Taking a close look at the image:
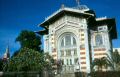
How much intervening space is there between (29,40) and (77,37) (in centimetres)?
922

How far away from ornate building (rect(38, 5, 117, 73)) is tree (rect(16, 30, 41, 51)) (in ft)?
16.8

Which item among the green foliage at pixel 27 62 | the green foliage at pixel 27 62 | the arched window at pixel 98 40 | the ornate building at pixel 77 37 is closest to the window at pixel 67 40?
the ornate building at pixel 77 37

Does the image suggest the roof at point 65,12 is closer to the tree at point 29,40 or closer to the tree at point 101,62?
the tree at point 29,40

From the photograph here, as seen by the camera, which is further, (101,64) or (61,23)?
(61,23)

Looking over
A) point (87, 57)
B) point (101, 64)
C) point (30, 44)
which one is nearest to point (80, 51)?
point (87, 57)

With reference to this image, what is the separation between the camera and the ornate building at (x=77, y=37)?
2531 centimetres

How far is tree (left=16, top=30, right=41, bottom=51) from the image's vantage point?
32.1 meters

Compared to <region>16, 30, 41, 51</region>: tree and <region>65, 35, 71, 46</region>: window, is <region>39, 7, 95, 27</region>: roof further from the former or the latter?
<region>16, 30, 41, 51</region>: tree

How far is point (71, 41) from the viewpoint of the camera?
86.4ft

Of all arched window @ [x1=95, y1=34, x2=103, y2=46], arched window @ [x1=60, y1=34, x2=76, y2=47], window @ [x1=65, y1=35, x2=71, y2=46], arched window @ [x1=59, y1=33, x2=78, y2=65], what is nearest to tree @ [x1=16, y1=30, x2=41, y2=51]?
arched window @ [x1=59, y1=33, x2=78, y2=65]

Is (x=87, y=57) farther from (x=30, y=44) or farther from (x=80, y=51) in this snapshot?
(x=30, y=44)

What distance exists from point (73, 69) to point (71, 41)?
3353 millimetres

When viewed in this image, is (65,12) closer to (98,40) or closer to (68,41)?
(68,41)

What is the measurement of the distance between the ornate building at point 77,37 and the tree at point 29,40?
5117mm
